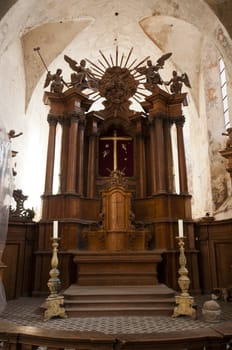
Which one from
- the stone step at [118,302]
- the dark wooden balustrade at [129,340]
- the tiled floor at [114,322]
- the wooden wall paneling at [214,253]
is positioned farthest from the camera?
the wooden wall paneling at [214,253]

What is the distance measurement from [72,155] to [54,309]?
3.55m

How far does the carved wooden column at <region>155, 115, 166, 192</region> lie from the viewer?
6504 mm

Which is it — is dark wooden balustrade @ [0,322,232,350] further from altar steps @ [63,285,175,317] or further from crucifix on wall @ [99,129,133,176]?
crucifix on wall @ [99,129,133,176]

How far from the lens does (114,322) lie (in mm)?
3697

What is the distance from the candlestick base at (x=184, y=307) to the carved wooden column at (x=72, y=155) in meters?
3.29

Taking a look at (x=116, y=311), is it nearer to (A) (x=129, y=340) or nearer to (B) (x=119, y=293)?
(B) (x=119, y=293)

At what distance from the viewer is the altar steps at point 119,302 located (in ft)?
13.3

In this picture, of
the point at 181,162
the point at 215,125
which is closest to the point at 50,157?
the point at 181,162

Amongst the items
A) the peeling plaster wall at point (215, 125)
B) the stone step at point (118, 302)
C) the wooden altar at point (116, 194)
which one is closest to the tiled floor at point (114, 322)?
the stone step at point (118, 302)

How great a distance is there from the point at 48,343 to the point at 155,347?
0.67 meters

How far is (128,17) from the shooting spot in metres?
8.79

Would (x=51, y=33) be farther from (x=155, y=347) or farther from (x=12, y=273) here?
(x=155, y=347)

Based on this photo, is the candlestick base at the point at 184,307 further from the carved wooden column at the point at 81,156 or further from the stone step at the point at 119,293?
the carved wooden column at the point at 81,156

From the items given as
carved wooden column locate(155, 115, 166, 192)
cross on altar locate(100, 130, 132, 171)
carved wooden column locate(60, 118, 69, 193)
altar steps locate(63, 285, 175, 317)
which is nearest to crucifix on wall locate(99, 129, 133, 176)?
cross on altar locate(100, 130, 132, 171)
